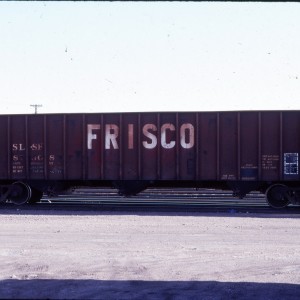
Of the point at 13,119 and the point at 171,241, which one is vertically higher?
the point at 13,119

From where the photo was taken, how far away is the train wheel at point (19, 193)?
19.9 metres

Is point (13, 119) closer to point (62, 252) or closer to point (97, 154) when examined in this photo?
point (97, 154)

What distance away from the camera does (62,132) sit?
19.4 metres

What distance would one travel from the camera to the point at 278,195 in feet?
60.9

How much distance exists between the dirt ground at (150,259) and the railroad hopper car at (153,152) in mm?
3429

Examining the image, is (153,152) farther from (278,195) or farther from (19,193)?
(19,193)

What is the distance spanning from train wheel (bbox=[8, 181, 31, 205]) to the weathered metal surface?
1.41ft

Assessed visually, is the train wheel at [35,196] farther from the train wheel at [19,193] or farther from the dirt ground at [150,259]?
the dirt ground at [150,259]

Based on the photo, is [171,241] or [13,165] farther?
[13,165]

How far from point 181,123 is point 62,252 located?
9.63m

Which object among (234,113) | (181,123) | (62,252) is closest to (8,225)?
(62,252)

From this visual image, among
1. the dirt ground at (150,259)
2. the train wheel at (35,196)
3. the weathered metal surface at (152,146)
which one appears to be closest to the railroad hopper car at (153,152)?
the weathered metal surface at (152,146)

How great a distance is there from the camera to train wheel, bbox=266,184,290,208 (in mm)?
18500

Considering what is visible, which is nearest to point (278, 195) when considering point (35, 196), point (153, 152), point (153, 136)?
point (153, 152)
